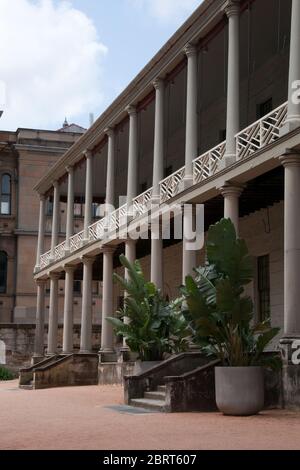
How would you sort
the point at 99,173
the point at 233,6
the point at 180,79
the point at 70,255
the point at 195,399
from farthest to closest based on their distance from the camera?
the point at 99,173
the point at 70,255
the point at 180,79
the point at 233,6
the point at 195,399

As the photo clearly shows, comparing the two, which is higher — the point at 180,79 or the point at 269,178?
the point at 180,79

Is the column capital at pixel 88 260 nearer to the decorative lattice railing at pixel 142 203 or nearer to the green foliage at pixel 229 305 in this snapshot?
the decorative lattice railing at pixel 142 203

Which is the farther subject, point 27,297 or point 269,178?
point 27,297

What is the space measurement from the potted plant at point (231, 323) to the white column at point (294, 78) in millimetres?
2924

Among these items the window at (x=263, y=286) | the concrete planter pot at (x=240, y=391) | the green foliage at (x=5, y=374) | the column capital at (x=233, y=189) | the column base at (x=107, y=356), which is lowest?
the green foliage at (x=5, y=374)

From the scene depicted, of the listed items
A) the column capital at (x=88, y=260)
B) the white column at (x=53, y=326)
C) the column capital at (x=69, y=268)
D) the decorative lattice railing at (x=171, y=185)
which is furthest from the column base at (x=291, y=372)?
the white column at (x=53, y=326)

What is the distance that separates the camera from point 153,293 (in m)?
20.6

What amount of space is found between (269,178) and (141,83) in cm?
792

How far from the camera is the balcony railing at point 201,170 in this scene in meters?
18.0

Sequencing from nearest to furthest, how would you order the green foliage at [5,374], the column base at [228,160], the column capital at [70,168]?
the column base at [228,160] → the column capital at [70,168] → the green foliage at [5,374]

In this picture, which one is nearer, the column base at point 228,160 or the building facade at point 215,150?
the building facade at point 215,150

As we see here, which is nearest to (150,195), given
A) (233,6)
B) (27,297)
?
(233,6)
